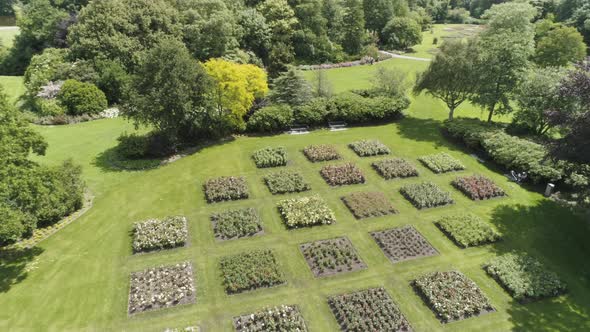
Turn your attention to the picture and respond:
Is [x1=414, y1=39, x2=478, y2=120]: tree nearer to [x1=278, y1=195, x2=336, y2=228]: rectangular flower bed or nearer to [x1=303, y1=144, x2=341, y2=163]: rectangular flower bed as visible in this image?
[x1=303, y1=144, x2=341, y2=163]: rectangular flower bed

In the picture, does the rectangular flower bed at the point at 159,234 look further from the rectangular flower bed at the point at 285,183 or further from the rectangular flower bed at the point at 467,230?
the rectangular flower bed at the point at 467,230

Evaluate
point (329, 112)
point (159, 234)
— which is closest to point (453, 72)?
point (329, 112)

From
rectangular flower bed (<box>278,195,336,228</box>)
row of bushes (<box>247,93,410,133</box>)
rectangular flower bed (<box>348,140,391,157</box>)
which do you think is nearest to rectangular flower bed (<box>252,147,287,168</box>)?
row of bushes (<box>247,93,410,133</box>)

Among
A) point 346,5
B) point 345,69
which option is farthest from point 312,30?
point 346,5

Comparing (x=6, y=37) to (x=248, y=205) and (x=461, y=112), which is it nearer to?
(x=248, y=205)

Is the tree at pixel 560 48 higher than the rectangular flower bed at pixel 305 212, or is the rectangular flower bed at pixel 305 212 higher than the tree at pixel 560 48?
the tree at pixel 560 48

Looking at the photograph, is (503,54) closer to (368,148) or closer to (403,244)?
(368,148)

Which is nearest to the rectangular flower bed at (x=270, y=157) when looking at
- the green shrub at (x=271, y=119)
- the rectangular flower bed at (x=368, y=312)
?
the green shrub at (x=271, y=119)
